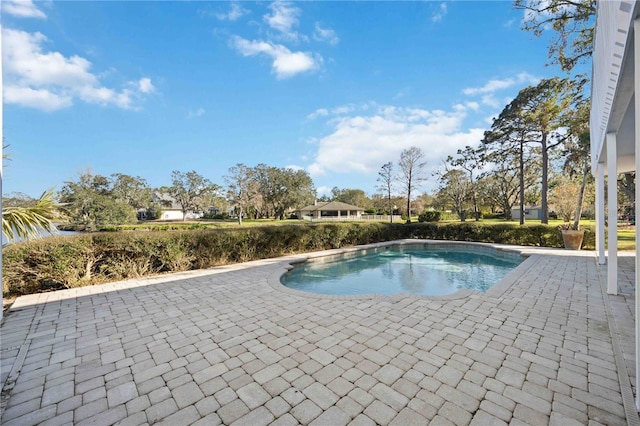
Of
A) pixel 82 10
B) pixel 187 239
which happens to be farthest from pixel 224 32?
pixel 187 239

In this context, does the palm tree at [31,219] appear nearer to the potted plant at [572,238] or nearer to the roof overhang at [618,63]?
the roof overhang at [618,63]

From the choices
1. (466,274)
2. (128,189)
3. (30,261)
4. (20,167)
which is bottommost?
(466,274)

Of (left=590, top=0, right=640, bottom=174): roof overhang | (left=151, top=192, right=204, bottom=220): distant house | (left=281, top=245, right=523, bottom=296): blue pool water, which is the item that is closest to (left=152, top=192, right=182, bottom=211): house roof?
(left=151, top=192, right=204, bottom=220): distant house

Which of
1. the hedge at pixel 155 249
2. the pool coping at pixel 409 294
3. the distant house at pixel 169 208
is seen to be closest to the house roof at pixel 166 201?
the distant house at pixel 169 208

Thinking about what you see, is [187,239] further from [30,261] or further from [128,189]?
[128,189]

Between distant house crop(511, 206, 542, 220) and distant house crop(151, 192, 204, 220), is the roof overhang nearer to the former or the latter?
distant house crop(511, 206, 542, 220)

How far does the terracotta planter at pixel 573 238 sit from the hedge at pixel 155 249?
0.37 m

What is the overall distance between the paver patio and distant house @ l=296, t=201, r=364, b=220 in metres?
46.5

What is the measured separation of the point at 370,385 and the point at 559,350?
2454mm

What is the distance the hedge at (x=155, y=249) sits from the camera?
5.80m

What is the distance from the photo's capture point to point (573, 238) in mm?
11195

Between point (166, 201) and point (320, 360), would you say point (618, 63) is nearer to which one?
point (320, 360)

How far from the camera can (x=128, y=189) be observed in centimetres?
4778

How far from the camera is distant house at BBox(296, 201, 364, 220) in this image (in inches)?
2046
